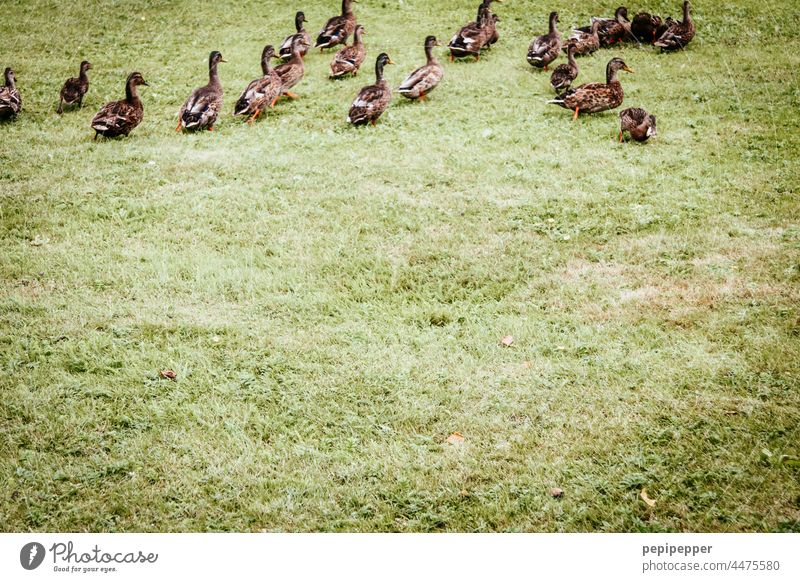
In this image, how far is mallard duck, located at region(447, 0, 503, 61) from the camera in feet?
54.5

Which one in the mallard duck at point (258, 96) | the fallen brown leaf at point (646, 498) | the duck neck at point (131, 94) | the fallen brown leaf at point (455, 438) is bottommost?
the fallen brown leaf at point (455, 438)

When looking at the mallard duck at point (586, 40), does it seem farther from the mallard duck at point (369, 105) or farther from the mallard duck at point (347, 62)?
the mallard duck at point (369, 105)

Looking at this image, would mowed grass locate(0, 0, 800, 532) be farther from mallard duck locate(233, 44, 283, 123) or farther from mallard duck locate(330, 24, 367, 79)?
mallard duck locate(330, 24, 367, 79)

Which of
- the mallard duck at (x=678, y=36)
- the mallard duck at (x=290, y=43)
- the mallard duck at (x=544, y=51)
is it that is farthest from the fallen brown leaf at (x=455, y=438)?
the mallard duck at (x=678, y=36)

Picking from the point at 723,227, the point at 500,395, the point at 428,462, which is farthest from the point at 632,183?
the point at 428,462

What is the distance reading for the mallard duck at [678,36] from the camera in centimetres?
1638

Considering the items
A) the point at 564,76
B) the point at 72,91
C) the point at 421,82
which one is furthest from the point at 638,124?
the point at 72,91

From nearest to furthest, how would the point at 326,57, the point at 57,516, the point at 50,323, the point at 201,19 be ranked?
the point at 57,516 → the point at 50,323 → the point at 326,57 → the point at 201,19

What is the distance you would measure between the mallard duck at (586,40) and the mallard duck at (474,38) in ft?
6.39

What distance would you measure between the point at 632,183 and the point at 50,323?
7565 millimetres

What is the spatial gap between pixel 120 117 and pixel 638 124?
8.61 metres

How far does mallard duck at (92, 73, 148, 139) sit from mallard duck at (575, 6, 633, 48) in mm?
10447

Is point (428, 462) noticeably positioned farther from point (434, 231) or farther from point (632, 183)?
point (632, 183)

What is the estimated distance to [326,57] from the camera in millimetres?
17562
